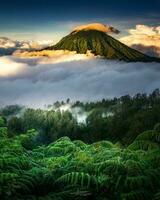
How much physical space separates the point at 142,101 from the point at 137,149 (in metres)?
135

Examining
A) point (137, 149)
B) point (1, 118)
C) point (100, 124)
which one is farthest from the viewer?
point (100, 124)

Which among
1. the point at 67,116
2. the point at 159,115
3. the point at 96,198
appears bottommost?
the point at 67,116

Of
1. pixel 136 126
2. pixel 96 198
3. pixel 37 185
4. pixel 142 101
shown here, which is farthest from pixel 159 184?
pixel 142 101

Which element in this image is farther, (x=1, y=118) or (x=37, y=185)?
(x=1, y=118)

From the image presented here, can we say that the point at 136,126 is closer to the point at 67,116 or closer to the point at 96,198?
the point at 67,116

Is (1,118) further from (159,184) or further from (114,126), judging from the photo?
(114,126)

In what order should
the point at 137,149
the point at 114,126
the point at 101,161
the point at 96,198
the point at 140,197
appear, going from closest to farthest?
1. the point at 140,197
2. the point at 96,198
3. the point at 101,161
4. the point at 137,149
5. the point at 114,126

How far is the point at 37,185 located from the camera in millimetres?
4555

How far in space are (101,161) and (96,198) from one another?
2.49ft

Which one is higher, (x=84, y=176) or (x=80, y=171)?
(x=84, y=176)

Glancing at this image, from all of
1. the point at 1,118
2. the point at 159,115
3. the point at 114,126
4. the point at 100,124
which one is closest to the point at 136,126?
the point at 159,115

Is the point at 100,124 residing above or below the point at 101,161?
below

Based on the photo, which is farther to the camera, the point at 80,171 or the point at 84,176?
the point at 80,171

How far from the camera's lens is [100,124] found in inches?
4803
